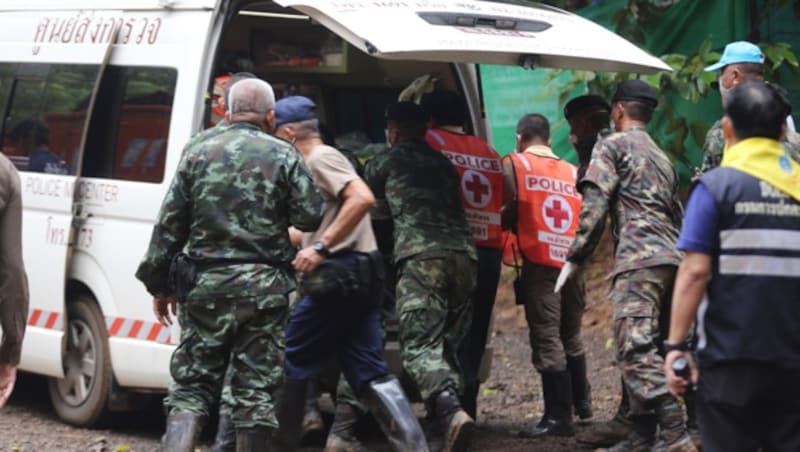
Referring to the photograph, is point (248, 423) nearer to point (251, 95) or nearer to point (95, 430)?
point (251, 95)

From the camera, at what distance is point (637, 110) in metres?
8.47

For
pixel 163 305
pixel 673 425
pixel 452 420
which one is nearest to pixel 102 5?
pixel 163 305

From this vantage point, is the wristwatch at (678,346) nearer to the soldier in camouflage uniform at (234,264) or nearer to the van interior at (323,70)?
the soldier in camouflage uniform at (234,264)

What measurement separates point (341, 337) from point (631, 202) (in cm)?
159

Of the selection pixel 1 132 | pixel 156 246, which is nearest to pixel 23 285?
pixel 156 246

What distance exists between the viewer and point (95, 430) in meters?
9.49

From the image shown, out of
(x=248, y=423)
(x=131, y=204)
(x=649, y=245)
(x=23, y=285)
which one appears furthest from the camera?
(x=131, y=204)

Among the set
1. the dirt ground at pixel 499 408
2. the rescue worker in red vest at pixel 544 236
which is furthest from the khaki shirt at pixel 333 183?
the dirt ground at pixel 499 408

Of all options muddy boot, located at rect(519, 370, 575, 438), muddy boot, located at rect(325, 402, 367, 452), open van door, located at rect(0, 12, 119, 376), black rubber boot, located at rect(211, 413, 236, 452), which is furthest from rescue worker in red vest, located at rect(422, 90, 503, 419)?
open van door, located at rect(0, 12, 119, 376)

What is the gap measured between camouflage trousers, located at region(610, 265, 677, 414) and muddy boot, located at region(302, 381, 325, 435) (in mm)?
1708

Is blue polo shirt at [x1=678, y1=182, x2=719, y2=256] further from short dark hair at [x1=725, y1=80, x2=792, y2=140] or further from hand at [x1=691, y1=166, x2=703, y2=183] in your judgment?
short dark hair at [x1=725, y1=80, x2=792, y2=140]

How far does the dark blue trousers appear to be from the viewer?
7965mm

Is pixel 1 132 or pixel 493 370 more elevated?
pixel 1 132

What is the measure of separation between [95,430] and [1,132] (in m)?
1.93
